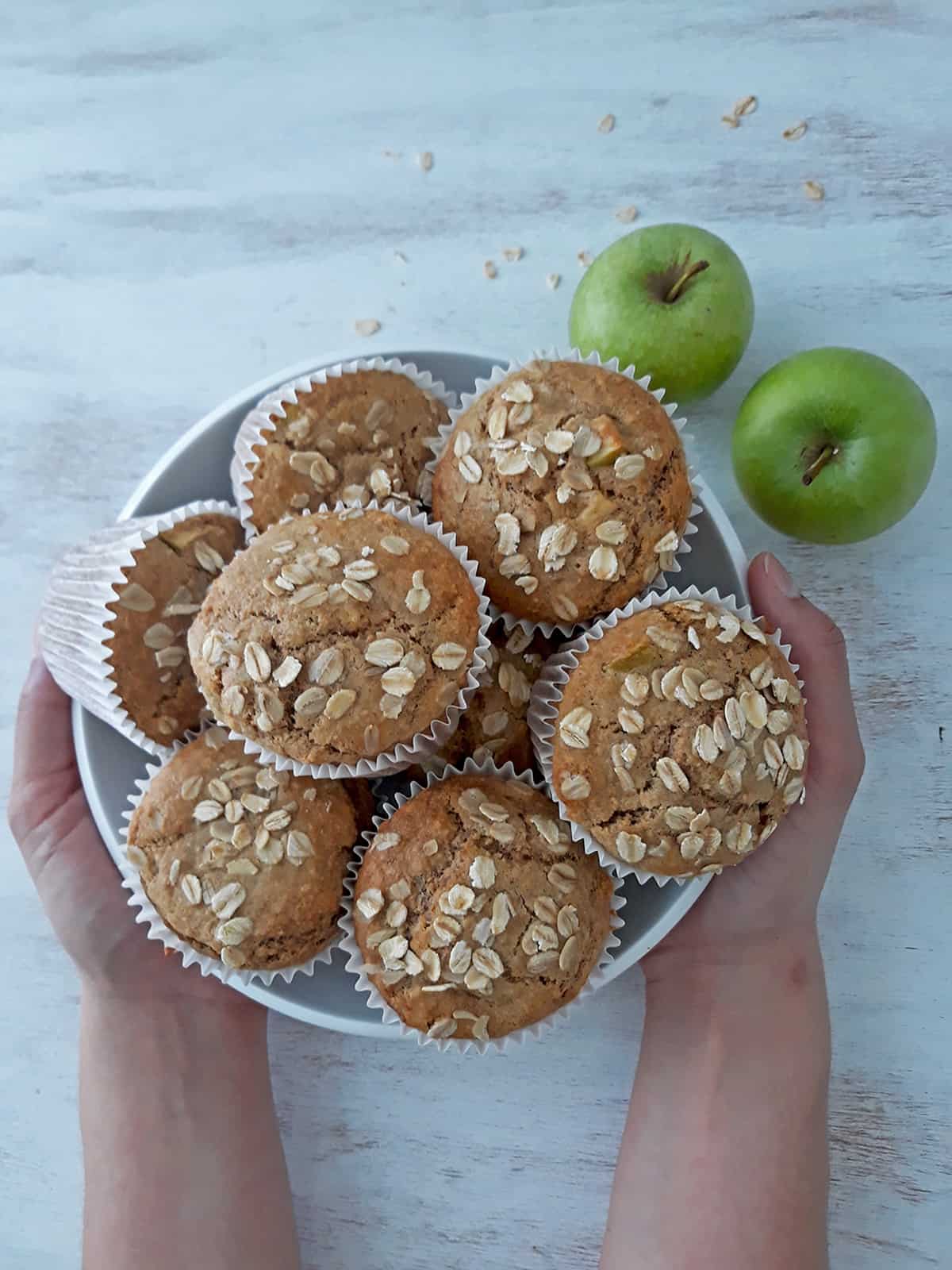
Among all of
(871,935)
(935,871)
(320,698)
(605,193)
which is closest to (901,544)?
(935,871)

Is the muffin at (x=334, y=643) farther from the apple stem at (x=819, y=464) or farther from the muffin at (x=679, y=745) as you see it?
the apple stem at (x=819, y=464)

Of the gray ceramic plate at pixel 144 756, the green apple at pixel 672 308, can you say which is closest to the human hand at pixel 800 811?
the gray ceramic plate at pixel 144 756

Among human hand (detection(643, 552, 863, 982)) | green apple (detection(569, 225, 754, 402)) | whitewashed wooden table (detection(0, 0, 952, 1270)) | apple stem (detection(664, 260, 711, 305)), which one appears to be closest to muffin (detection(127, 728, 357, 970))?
whitewashed wooden table (detection(0, 0, 952, 1270))

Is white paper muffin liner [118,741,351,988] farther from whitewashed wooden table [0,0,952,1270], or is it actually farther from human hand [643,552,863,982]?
human hand [643,552,863,982]

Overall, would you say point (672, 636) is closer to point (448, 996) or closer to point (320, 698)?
point (320, 698)

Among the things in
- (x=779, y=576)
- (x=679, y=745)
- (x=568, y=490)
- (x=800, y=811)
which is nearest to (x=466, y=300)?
(x=568, y=490)

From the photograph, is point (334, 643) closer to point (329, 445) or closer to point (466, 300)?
point (329, 445)
